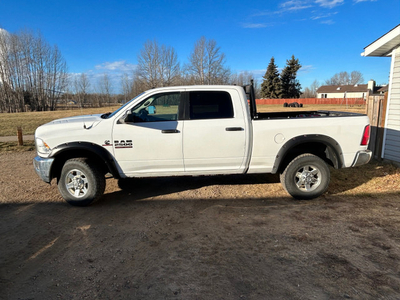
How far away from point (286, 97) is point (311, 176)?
61.4 metres

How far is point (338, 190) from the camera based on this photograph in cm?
529

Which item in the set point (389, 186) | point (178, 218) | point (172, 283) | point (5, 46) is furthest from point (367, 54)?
point (5, 46)

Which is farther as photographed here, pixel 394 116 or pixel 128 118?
pixel 394 116

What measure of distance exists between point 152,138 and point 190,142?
642 millimetres

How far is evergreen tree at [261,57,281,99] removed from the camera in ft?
196

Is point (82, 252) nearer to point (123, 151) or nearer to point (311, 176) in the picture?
point (123, 151)

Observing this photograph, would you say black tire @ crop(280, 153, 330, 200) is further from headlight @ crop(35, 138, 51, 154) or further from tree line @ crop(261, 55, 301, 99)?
tree line @ crop(261, 55, 301, 99)

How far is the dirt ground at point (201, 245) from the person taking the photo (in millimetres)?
2551

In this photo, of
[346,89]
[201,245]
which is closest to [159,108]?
[201,245]

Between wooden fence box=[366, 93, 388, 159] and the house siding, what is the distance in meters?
0.20

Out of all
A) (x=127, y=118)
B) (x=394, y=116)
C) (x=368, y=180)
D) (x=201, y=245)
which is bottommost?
(x=201, y=245)

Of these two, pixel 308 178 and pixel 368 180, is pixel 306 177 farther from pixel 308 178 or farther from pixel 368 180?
pixel 368 180

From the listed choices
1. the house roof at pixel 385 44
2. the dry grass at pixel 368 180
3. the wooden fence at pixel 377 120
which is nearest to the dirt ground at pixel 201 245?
the dry grass at pixel 368 180

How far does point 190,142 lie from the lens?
4426 millimetres
